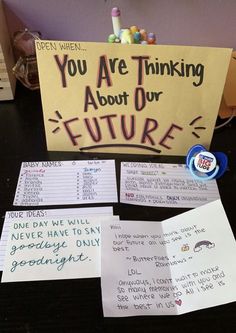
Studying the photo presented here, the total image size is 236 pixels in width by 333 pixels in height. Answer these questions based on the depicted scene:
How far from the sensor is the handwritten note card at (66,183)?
64cm

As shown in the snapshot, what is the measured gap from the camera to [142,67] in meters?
0.61

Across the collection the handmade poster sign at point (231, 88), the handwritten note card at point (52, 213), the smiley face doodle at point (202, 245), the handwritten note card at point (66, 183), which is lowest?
the smiley face doodle at point (202, 245)

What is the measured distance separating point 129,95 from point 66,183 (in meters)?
0.20

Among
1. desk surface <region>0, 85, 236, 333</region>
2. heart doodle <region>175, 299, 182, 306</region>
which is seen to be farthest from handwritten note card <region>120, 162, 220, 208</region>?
heart doodle <region>175, 299, 182, 306</region>

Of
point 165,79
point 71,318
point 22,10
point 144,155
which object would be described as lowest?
point 71,318

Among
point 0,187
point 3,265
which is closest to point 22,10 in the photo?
point 0,187

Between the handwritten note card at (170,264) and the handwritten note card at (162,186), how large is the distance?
0.13 feet

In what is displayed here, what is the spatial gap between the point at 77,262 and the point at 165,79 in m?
0.34

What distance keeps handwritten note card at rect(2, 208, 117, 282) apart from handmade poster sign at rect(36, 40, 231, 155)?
173 millimetres

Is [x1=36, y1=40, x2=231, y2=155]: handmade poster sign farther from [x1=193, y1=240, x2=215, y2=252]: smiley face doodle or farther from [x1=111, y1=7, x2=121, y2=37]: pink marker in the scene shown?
[x1=193, y1=240, x2=215, y2=252]: smiley face doodle

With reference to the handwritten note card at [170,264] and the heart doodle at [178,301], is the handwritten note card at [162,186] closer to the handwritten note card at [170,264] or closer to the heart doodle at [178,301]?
the handwritten note card at [170,264]

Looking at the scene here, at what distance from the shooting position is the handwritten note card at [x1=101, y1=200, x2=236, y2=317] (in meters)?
0.51

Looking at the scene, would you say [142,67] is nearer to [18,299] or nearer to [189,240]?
[189,240]

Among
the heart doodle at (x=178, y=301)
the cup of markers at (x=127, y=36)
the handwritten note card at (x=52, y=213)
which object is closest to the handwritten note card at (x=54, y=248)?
the handwritten note card at (x=52, y=213)
